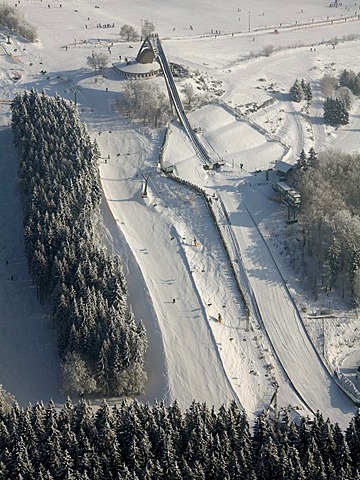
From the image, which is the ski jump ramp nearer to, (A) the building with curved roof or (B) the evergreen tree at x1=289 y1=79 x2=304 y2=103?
(A) the building with curved roof

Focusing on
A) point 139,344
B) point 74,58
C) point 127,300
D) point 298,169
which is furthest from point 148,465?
point 74,58

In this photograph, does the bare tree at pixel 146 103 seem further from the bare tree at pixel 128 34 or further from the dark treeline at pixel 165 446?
the dark treeline at pixel 165 446

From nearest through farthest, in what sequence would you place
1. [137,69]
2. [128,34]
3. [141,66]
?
[137,69]
[141,66]
[128,34]

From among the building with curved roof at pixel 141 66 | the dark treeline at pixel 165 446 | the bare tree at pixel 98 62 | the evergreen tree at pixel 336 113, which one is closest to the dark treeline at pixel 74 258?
the dark treeline at pixel 165 446

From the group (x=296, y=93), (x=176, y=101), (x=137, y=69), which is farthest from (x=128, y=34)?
(x=296, y=93)

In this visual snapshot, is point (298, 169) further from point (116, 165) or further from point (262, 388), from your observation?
point (262, 388)

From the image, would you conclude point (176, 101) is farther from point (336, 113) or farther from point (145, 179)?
point (336, 113)

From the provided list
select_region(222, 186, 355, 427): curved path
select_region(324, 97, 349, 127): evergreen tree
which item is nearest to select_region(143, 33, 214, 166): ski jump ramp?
select_region(222, 186, 355, 427): curved path
